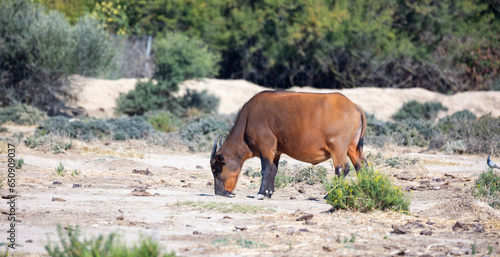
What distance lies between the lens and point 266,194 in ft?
33.7

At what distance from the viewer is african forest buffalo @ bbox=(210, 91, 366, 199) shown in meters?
9.90

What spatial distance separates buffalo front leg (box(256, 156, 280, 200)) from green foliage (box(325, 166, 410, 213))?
1.59 meters

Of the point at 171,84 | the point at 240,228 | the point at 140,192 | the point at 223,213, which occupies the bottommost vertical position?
the point at 171,84

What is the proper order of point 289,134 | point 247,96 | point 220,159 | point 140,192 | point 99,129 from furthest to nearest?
1. point 247,96
2. point 99,129
3. point 220,159
4. point 140,192
5. point 289,134

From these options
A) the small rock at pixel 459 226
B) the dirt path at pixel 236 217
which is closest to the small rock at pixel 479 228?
the dirt path at pixel 236 217

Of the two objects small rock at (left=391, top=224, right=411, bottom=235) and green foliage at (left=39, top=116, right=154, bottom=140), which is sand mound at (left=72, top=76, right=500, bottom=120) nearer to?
green foliage at (left=39, top=116, right=154, bottom=140)

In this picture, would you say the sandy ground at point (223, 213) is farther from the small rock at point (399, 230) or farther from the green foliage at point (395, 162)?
the green foliage at point (395, 162)

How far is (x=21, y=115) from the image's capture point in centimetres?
2270

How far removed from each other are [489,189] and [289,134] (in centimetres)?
331

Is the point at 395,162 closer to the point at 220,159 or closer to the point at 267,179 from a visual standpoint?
the point at 267,179

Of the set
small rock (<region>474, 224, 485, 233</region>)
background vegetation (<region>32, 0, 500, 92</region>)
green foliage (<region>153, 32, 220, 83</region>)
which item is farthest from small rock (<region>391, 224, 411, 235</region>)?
background vegetation (<region>32, 0, 500, 92</region>)

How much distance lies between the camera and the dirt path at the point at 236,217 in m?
6.75

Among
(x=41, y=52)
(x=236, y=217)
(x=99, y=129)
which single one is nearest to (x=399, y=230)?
(x=236, y=217)

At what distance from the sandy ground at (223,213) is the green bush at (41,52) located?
428 inches
